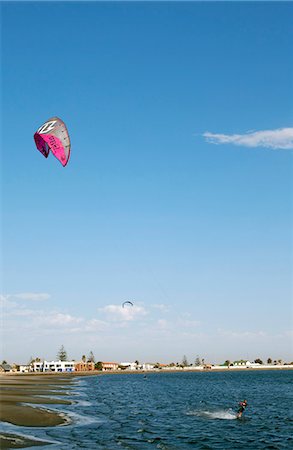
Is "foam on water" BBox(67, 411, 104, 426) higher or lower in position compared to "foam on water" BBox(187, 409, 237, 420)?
higher

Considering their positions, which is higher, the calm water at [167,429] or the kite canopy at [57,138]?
the kite canopy at [57,138]

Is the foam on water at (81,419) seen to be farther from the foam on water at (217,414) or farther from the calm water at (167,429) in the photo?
the foam on water at (217,414)

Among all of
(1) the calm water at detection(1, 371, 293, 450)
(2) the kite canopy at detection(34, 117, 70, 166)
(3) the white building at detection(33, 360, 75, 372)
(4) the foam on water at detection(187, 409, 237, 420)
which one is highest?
(2) the kite canopy at detection(34, 117, 70, 166)

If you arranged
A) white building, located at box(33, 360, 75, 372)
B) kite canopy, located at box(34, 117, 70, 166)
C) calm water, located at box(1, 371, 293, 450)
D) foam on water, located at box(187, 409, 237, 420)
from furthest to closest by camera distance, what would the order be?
white building, located at box(33, 360, 75, 372)
foam on water, located at box(187, 409, 237, 420)
kite canopy, located at box(34, 117, 70, 166)
calm water, located at box(1, 371, 293, 450)

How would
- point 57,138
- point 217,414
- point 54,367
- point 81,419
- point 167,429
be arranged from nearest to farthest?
point 57,138, point 167,429, point 81,419, point 217,414, point 54,367

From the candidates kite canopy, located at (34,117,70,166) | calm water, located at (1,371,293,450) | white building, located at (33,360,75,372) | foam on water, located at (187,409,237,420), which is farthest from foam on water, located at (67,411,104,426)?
white building, located at (33,360,75,372)

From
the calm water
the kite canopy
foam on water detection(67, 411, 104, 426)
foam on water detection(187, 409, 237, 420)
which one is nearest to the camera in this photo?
the calm water

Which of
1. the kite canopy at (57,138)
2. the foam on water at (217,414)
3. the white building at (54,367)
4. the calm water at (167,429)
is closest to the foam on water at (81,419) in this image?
the calm water at (167,429)

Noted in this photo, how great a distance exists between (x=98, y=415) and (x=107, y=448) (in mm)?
12781

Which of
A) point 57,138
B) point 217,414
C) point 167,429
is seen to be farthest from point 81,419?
point 57,138

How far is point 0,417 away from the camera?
2916cm

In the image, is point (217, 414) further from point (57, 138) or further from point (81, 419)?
point (57, 138)

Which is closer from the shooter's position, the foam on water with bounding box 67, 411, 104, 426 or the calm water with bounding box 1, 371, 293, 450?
the calm water with bounding box 1, 371, 293, 450

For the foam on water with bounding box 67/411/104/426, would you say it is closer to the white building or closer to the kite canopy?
the kite canopy
